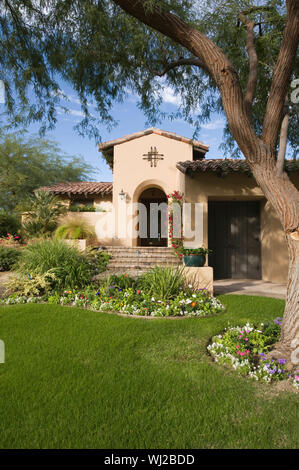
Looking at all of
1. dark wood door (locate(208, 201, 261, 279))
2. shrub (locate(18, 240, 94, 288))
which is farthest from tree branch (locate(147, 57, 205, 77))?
dark wood door (locate(208, 201, 261, 279))

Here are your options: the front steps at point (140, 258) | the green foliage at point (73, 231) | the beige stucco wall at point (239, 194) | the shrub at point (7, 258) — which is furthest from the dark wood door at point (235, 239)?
the shrub at point (7, 258)

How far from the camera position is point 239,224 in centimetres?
983

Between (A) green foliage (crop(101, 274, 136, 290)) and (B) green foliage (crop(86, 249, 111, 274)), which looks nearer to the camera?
(A) green foliage (crop(101, 274, 136, 290))

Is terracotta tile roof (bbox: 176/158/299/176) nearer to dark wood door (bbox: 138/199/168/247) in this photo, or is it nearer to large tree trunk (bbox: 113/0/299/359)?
large tree trunk (bbox: 113/0/299/359)

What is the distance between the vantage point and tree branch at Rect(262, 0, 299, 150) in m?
3.29

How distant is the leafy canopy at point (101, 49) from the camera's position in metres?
4.63

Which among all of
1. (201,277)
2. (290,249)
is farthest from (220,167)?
(290,249)

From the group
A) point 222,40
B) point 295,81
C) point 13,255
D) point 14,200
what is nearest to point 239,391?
point 295,81

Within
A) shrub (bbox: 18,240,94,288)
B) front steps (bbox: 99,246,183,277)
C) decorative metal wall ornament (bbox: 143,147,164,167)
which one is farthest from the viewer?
decorative metal wall ornament (bbox: 143,147,164,167)

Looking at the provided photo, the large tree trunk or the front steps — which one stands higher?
the large tree trunk

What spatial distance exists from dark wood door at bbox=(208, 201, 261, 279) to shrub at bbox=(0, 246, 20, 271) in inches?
269

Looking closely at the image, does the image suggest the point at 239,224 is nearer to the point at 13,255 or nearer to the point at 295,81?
the point at 295,81

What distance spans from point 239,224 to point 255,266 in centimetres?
164

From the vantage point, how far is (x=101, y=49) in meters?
4.91
